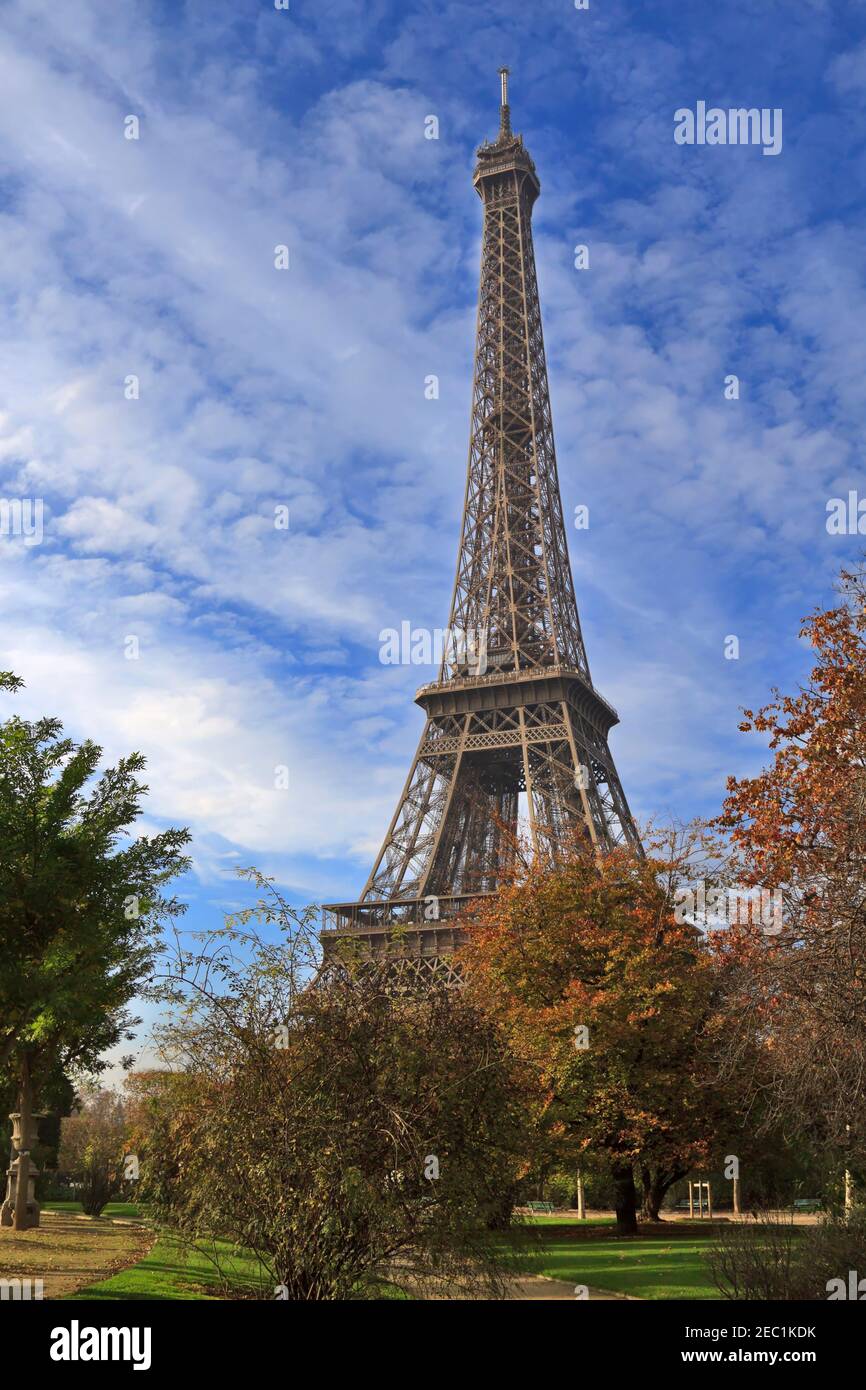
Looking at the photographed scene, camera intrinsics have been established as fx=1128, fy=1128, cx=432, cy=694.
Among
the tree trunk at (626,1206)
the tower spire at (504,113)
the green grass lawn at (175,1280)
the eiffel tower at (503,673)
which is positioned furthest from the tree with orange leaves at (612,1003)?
the tower spire at (504,113)

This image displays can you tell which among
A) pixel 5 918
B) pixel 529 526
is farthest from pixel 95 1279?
pixel 529 526

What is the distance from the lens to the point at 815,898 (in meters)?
15.1

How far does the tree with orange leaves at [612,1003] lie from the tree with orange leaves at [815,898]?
7990 mm

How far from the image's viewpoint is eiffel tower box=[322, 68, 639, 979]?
56.0 m

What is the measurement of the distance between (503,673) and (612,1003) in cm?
3612

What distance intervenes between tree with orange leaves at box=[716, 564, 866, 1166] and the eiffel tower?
29649 millimetres

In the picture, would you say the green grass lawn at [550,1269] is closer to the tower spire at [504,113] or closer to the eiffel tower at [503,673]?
the eiffel tower at [503,673]

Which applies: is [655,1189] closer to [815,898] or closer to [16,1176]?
[16,1176]

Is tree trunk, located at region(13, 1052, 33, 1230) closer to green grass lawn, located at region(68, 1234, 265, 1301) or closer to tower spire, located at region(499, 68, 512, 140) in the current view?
green grass lawn, located at region(68, 1234, 265, 1301)

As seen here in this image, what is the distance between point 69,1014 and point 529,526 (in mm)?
54455

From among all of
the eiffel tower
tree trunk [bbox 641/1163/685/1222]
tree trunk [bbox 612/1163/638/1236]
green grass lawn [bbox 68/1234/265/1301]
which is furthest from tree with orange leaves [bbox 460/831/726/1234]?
the eiffel tower
